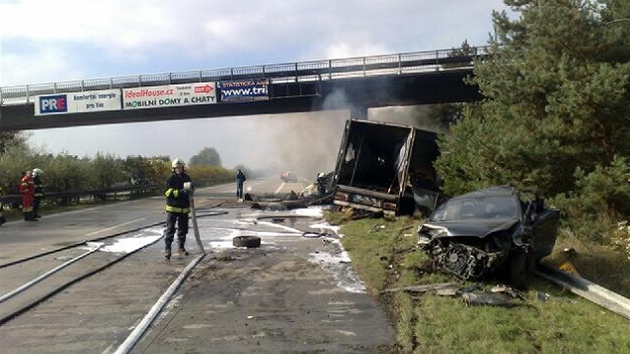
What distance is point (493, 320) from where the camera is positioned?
6.06m

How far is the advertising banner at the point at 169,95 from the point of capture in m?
33.0

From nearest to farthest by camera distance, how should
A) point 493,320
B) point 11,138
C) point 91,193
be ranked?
1. point 493,320
2. point 91,193
3. point 11,138

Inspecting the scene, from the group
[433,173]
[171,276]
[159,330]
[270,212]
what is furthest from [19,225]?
[159,330]

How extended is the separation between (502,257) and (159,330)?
442 centimetres

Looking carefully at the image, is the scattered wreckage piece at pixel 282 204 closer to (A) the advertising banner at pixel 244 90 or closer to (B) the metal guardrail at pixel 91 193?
(B) the metal guardrail at pixel 91 193

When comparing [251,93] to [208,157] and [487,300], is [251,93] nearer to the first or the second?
[487,300]

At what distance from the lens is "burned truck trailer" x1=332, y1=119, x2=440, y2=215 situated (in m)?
16.2

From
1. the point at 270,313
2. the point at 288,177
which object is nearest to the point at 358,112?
the point at 288,177

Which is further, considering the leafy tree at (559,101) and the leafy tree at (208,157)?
the leafy tree at (208,157)

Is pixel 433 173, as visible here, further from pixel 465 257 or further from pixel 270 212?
pixel 465 257

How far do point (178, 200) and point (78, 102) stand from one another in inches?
1082

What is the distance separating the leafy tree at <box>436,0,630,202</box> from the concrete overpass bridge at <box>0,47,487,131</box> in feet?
47.3

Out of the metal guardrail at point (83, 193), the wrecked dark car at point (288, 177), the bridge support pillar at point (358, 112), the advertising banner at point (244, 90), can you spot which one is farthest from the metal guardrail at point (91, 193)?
the bridge support pillar at point (358, 112)

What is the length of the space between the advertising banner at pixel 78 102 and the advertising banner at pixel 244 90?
272 inches
